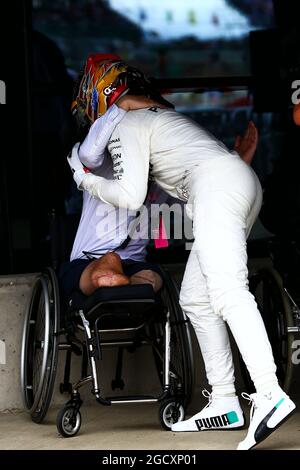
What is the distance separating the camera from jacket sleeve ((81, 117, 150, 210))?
15.3 feet

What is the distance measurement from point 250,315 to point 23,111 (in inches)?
107

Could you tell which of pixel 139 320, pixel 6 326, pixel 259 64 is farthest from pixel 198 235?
pixel 259 64

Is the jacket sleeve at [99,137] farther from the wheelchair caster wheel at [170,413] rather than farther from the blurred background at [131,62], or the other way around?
the blurred background at [131,62]

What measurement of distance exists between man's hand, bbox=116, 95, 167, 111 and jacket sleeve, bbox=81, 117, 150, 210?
13 cm

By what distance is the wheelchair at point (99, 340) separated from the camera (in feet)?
15.7

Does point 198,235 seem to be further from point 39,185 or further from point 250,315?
point 39,185

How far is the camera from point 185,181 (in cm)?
475

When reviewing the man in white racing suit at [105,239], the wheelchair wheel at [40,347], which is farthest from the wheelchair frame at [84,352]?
Answer: the man in white racing suit at [105,239]

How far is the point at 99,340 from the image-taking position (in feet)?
16.0

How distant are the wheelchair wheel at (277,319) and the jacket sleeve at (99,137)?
3.01ft

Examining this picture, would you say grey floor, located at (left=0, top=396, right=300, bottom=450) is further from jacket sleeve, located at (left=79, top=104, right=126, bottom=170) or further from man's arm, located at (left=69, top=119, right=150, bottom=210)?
jacket sleeve, located at (left=79, top=104, right=126, bottom=170)

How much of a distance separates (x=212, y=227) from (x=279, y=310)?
75 cm

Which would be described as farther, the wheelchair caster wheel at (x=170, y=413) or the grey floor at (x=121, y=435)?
the wheelchair caster wheel at (x=170, y=413)

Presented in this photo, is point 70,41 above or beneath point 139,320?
above
